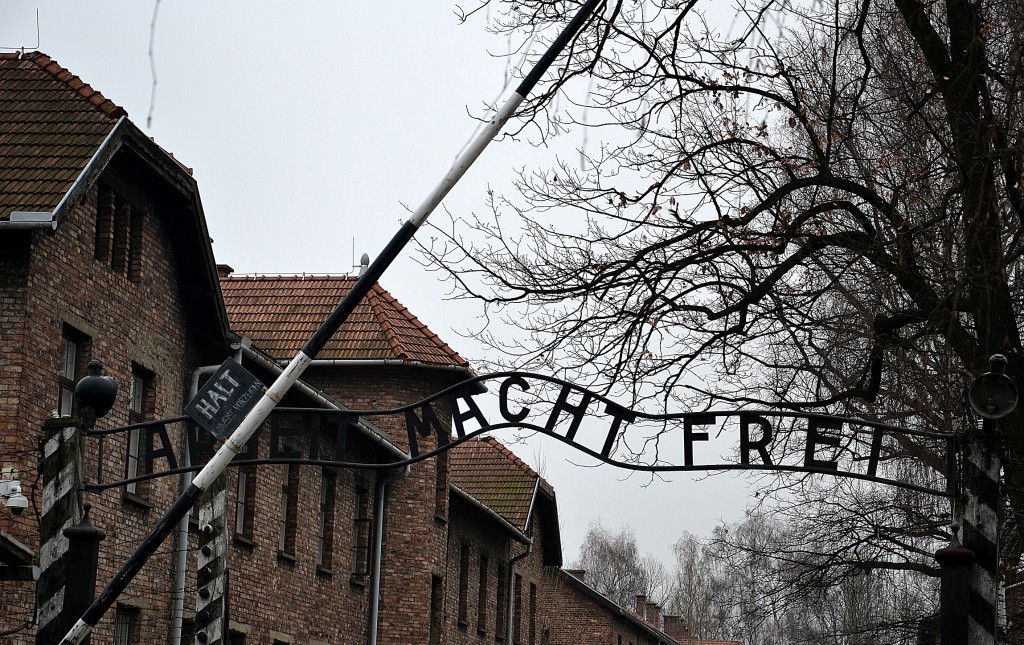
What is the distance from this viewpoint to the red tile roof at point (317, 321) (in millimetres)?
28516

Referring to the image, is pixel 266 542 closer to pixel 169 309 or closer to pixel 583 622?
pixel 169 309

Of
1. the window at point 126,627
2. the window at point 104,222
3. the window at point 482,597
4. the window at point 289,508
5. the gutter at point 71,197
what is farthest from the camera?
the window at point 482,597

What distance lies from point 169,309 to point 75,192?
12.6 ft

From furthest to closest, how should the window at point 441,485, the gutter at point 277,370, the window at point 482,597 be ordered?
the window at point 482,597 < the window at point 441,485 < the gutter at point 277,370

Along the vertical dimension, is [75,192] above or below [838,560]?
above

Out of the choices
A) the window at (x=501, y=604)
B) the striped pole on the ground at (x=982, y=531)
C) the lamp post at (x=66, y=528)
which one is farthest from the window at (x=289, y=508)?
the striped pole on the ground at (x=982, y=531)

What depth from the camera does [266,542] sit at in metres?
23.0

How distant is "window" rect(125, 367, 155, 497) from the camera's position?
18.5 m

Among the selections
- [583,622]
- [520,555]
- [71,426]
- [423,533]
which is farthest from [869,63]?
[583,622]

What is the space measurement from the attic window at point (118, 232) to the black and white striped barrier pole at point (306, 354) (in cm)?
894

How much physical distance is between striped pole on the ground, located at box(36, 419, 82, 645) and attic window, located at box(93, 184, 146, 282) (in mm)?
7410

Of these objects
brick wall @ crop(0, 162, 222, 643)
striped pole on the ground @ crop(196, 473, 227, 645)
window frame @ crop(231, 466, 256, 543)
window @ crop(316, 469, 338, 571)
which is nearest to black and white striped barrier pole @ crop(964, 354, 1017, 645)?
striped pole on the ground @ crop(196, 473, 227, 645)

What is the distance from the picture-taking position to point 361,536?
92.2 feet

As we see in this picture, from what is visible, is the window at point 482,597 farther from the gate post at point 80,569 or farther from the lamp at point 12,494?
the gate post at point 80,569
